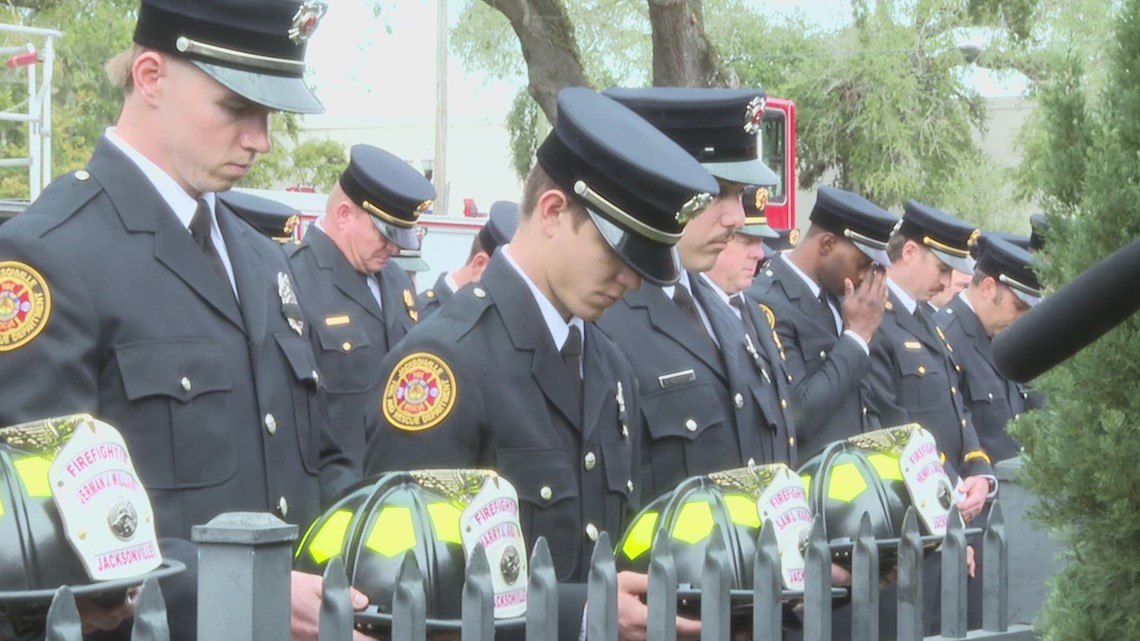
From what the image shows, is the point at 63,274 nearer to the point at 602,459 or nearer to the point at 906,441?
the point at 602,459

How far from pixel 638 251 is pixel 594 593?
3.35 ft

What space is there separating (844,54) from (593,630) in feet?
112

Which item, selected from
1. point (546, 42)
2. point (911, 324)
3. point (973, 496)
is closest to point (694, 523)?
point (973, 496)

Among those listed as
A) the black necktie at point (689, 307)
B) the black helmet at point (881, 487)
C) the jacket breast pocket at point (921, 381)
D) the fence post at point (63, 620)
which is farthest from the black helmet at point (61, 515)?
the jacket breast pocket at point (921, 381)

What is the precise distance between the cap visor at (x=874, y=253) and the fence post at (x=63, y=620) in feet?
15.6

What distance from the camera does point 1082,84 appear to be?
2.67 meters

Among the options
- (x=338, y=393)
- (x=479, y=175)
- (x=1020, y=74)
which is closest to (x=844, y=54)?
(x=1020, y=74)

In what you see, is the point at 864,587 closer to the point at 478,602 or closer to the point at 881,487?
the point at 881,487

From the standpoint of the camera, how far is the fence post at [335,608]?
2.41 metres

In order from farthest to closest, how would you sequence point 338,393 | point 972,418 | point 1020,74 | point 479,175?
1. point 479,175
2. point 1020,74
3. point 972,418
4. point 338,393

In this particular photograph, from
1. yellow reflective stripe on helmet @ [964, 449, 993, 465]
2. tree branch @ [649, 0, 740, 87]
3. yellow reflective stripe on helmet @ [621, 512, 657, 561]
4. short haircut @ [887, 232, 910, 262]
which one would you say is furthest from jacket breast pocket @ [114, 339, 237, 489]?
tree branch @ [649, 0, 740, 87]

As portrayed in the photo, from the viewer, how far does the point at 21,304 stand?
2.95m

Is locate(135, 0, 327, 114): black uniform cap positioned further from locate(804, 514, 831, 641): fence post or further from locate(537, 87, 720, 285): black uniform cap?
locate(804, 514, 831, 641): fence post

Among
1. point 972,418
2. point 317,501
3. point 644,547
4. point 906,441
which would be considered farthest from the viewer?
point 972,418
